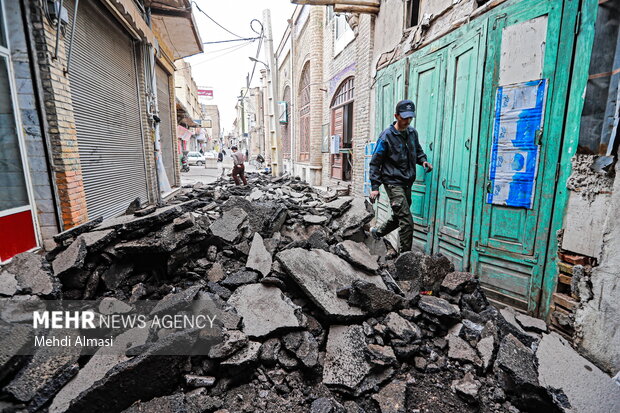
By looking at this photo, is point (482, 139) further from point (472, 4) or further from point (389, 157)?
point (472, 4)

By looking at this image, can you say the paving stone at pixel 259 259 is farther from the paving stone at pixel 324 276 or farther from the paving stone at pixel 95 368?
the paving stone at pixel 95 368

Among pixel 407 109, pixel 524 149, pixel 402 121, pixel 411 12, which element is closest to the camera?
pixel 524 149

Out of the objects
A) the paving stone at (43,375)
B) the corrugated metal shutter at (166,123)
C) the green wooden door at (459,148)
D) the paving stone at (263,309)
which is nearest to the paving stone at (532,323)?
the green wooden door at (459,148)

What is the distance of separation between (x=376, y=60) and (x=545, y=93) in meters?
4.23

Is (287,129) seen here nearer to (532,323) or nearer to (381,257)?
(381,257)

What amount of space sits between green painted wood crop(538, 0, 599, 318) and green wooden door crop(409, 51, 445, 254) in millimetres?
Result: 1471

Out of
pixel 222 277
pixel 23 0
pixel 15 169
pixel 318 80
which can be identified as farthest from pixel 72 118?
pixel 318 80

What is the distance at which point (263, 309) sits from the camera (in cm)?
266

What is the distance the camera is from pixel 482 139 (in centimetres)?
327

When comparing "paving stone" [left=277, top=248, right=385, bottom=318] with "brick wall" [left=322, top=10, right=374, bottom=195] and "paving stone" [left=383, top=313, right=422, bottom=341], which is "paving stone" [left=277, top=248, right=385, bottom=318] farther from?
"brick wall" [left=322, top=10, right=374, bottom=195]

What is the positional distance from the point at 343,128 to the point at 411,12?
508 centimetres

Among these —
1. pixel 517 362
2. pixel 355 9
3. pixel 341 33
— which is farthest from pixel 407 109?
pixel 341 33

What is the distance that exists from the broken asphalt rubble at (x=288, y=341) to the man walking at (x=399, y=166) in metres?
0.62

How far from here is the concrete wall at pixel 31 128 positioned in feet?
11.4
